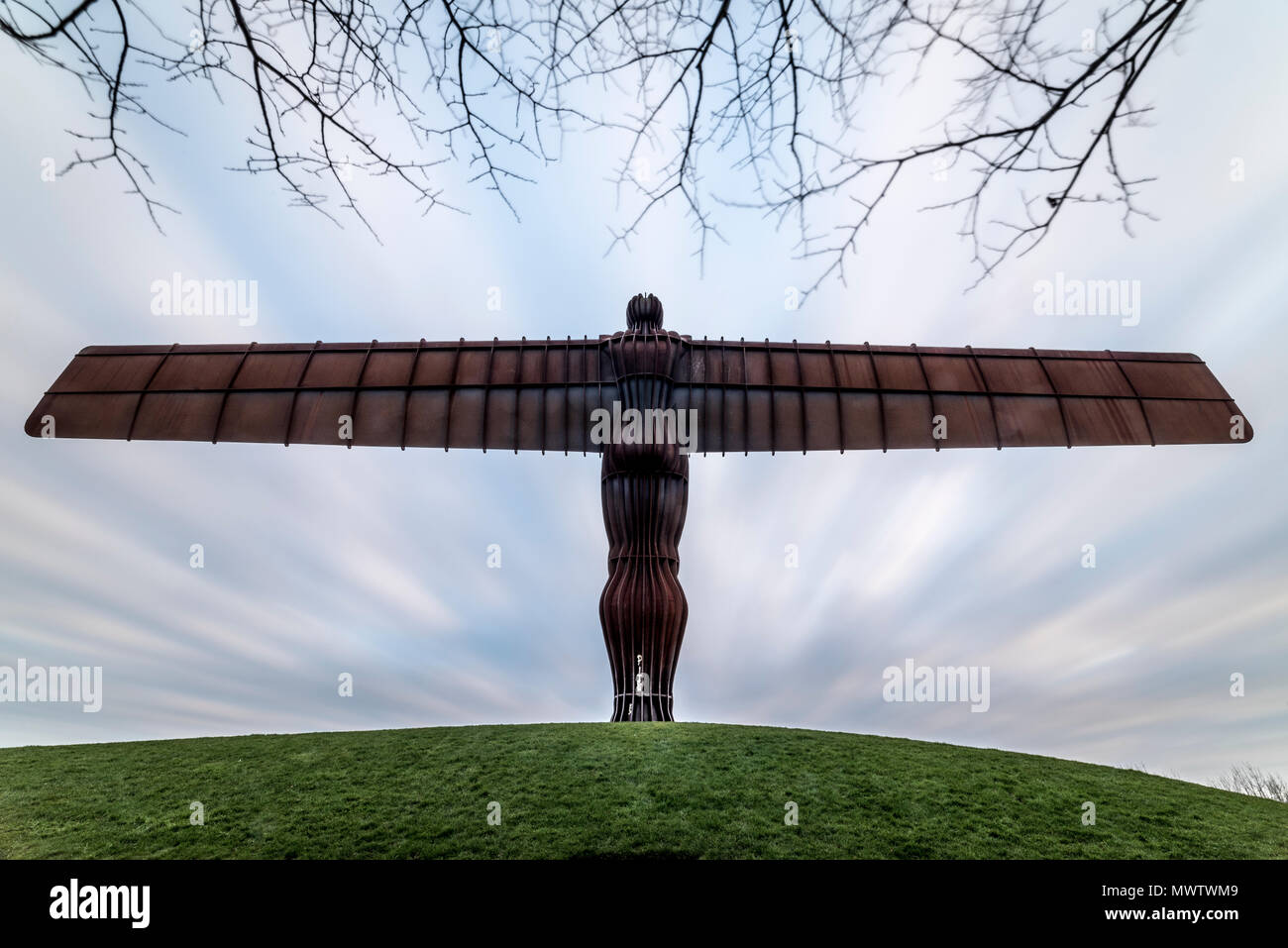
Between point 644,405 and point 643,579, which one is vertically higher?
point 644,405

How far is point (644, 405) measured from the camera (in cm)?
1192

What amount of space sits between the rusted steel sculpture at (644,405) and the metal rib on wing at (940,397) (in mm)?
25

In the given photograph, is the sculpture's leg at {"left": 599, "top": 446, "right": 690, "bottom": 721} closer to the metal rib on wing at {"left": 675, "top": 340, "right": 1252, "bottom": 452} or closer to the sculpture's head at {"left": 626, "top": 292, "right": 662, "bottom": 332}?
the metal rib on wing at {"left": 675, "top": 340, "right": 1252, "bottom": 452}

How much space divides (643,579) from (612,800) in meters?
3.75

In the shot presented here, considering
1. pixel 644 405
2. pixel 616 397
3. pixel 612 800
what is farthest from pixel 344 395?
pixel 612 800

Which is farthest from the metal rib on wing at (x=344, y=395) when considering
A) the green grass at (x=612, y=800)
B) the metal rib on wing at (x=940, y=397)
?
the green grass at (x=612, y=800)

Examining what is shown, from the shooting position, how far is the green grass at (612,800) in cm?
787

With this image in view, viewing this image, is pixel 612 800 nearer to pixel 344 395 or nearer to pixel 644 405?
pixel 644 405

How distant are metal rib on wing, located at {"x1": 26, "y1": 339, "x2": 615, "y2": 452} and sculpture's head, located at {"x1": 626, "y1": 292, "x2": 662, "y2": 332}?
0.87 m

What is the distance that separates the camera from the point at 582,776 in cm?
936
